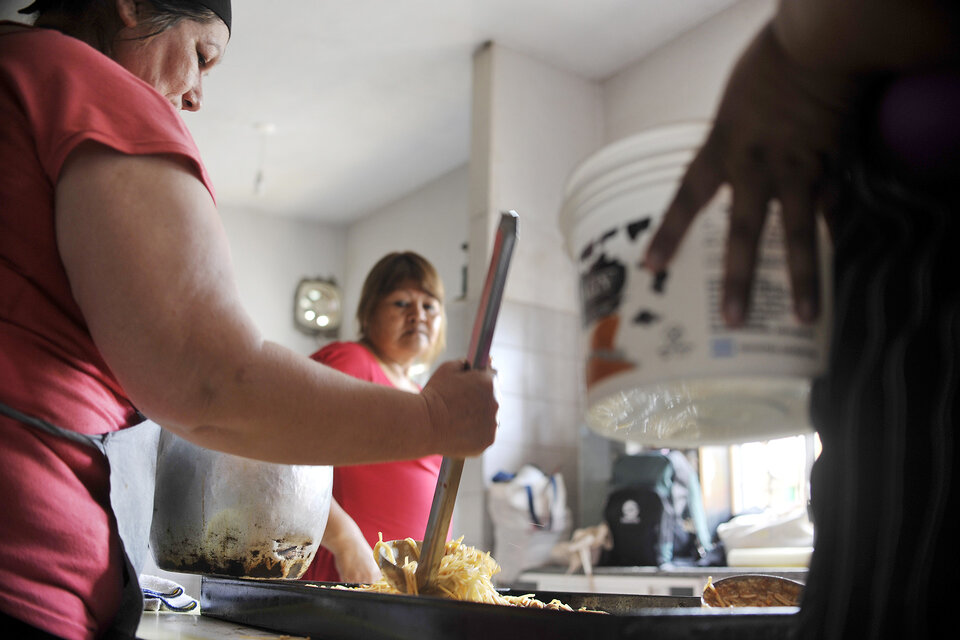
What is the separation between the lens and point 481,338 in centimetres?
80

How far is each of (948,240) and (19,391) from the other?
2.37ft

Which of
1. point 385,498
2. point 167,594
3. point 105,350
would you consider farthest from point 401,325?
point 105,350

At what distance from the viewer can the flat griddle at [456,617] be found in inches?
22.6

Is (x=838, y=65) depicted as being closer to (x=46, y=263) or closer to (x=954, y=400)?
(x=954, y=400)

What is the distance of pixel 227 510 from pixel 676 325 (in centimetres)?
81

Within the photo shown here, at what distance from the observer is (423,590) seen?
3.28 ft

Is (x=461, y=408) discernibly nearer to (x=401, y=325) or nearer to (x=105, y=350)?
(x=105, y=350)

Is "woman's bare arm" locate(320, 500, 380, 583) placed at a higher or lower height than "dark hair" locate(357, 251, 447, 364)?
lower

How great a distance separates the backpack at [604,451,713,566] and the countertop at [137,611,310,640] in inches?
85.2

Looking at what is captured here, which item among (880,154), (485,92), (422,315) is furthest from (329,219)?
(880,154)

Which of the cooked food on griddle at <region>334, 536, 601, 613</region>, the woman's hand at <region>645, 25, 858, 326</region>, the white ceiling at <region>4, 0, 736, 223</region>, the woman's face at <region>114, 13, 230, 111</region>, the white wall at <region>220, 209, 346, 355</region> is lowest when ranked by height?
the cooked food on griddle at <region>334, 536, 601, 613</region>

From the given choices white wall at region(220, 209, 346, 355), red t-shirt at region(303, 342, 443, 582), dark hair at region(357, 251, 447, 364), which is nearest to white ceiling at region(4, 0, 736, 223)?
white wall at region(220, 209, 346, 355)

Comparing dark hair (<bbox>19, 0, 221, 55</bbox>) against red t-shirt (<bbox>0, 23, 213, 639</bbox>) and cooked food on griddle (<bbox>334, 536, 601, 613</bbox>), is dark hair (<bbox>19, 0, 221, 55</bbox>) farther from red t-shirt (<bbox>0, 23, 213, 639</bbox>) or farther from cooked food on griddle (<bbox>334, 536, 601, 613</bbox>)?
cooked food on griddle (<bbox>334, 536, 601, 613</bbox>)

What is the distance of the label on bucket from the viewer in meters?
0.43
